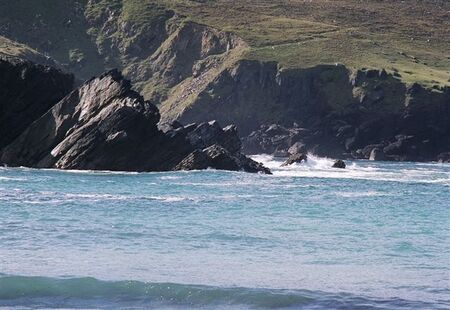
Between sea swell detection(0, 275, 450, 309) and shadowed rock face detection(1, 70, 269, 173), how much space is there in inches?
2061

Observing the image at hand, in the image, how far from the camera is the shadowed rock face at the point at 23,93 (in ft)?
269

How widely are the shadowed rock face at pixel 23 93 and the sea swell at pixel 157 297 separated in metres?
59.8

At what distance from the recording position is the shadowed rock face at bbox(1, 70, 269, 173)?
76188 millimetres

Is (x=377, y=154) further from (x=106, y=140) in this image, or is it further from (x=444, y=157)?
(x=106, y=140)

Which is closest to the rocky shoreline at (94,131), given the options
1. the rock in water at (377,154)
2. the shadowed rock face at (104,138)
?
the shadowed rock face at (104,138)

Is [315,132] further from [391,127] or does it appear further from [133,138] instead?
[133,138]

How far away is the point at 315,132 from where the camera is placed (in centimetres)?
16125

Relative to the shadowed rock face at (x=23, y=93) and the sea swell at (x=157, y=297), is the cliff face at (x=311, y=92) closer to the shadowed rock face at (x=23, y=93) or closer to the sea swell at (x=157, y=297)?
the shadowed rock face at (x=23, y=93)

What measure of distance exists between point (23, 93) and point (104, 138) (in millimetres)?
12385

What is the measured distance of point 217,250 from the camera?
29.8 metres

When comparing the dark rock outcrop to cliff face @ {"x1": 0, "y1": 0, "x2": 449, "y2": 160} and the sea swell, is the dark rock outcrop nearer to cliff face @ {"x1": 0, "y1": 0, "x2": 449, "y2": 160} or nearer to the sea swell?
cliff face @ {"x1": 0, "y1": 0, "x2": 449, "y2": 160}

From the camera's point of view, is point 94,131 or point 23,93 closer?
point 94,131

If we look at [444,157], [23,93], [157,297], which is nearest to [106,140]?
[23,93]

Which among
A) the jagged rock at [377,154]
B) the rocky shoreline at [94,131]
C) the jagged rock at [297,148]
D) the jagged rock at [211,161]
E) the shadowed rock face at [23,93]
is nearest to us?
the rocky shoreline at [94,131]
